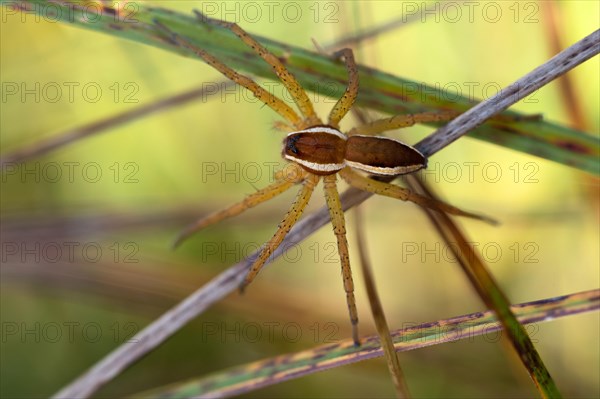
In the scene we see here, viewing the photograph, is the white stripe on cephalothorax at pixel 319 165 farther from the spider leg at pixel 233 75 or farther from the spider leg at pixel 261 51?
the spider leg at pixel 261 51

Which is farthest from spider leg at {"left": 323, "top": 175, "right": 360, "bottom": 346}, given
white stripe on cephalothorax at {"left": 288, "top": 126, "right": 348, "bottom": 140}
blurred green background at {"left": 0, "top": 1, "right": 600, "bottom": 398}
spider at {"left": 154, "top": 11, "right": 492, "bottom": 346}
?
blurred green background at {"left": 0, "top": 1, "right": 600, "bottom": 398}

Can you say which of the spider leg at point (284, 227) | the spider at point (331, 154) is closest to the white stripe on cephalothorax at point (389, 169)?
the spider at point (331, 154)

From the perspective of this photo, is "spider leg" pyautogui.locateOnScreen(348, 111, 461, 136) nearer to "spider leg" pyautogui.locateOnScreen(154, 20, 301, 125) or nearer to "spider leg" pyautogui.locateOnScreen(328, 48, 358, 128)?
"spider leg" pyautogui.locateOnScreen(328, 48, 358, 128)

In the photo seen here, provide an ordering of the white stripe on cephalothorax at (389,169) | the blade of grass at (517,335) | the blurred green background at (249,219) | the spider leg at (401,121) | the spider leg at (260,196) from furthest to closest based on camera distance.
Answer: the blurred green background at (249,219), the spider leg at (260,196), the white stripe on cephalothorax at (389,169), the spider leg at (401,121), the blade of grass at (517,335)

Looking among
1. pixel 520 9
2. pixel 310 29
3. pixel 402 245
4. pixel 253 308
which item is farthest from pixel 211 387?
pixel 520 9

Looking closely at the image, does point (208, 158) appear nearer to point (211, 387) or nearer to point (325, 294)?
point (325, 294)

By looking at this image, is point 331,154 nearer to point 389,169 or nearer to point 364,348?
point 389,169

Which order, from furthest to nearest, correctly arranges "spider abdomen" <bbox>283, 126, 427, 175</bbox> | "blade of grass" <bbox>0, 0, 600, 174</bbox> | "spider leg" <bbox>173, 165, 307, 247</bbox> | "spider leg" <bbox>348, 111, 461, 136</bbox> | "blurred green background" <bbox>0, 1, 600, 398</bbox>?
"blurred green background" <bbox>0, 1, 600, 398</bbox> < "spider leg" <bbox>173, 165, 307, 247</bbox> < "spider abdomen" <bbox>283, 126, 427, 175</bbox> < "spider leg" <bbox>348, 111, 461, 136</bbox> < "blade of grass" <bbox>0, 0, 600, 174</bbox>

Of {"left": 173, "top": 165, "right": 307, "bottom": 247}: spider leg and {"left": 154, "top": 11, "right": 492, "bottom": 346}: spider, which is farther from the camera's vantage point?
{"left": 173, "top": 165, "right": 307, "bottom": 247}: spider leg
